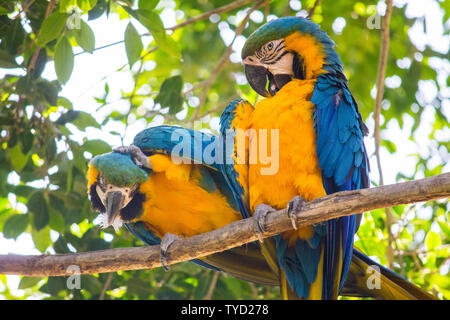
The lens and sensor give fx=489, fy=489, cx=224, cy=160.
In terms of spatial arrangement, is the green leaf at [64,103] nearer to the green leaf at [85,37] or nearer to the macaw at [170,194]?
the macaw at [170,194]

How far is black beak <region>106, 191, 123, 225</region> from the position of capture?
2.79 m

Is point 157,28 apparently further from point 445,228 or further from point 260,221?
point 445,228

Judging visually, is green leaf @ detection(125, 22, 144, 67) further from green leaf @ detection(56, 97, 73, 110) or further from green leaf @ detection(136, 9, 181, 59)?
green leaf @ detection(56, 97, 73, 110)

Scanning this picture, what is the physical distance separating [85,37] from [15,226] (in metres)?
1.37

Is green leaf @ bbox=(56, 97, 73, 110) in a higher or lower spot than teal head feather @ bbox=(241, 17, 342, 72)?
Answer: lower

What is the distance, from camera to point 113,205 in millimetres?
2805

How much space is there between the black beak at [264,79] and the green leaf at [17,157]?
1.54 meters

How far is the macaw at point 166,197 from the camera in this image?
9.37ft

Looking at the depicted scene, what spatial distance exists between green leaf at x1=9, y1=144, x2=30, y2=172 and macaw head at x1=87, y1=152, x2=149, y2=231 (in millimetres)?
587

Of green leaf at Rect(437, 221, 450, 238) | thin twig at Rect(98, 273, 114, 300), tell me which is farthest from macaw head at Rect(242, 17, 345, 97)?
thin twig at Rect(98, 273, 114, 300)

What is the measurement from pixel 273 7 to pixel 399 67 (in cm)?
145

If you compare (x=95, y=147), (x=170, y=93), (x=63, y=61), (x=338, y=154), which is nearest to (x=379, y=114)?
(x=338, y=154)

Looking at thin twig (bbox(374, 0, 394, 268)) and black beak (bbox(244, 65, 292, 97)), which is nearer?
black beak (bbox(244, 65, 292, 97))

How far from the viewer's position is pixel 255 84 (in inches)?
117
